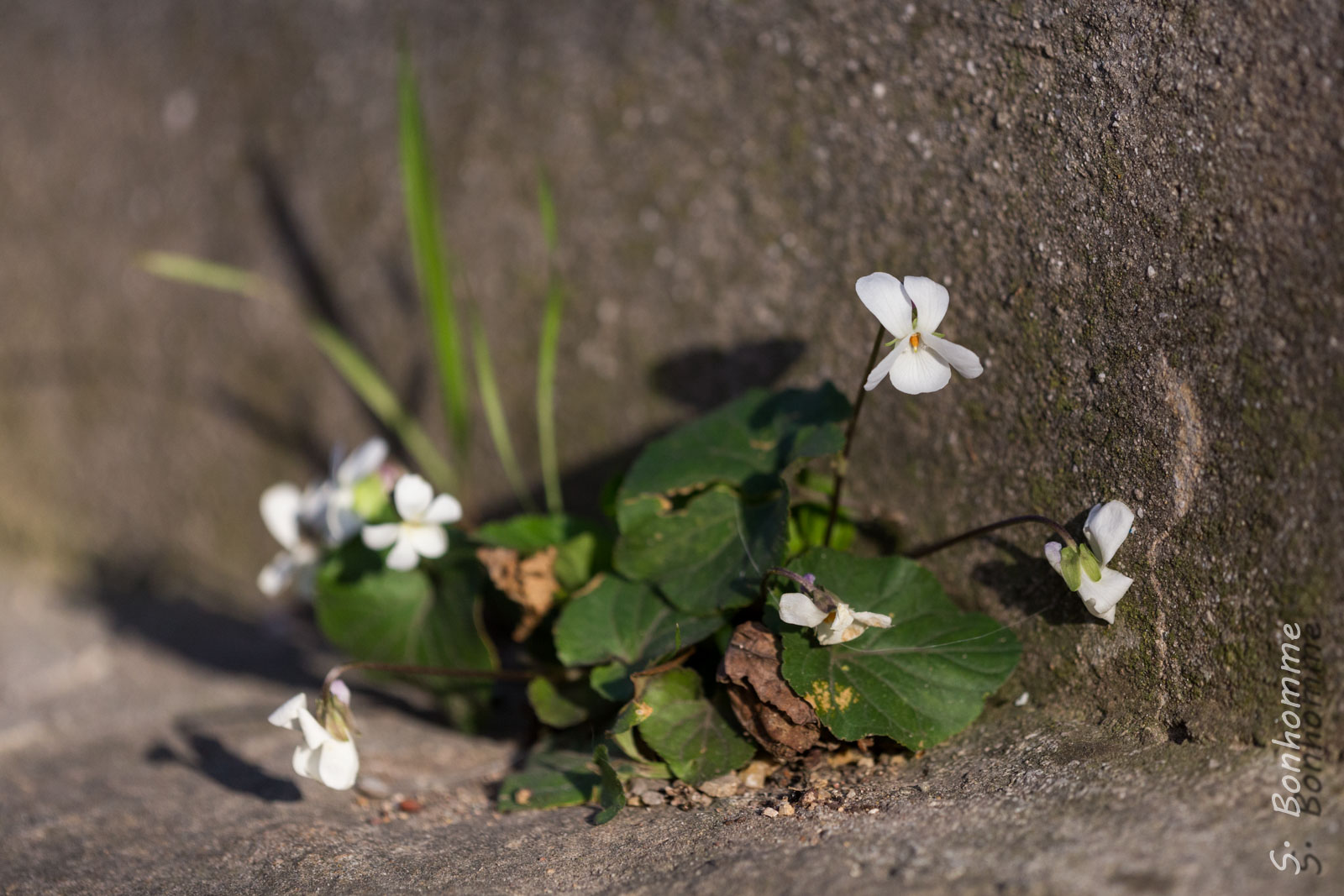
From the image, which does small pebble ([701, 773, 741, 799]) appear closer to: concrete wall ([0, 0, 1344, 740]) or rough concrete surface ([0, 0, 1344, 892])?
rough concrete surface ([0, 0, 1344, 892])

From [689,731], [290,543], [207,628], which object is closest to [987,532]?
[689,731]

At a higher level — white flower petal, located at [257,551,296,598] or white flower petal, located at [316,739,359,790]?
white flower petal, located at [257,551,296,598]

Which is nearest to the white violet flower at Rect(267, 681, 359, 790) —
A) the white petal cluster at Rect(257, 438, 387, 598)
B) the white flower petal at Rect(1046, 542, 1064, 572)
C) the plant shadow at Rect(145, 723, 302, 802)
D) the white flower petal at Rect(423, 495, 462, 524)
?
the plant shadow at Rect(145, 723, 302, 802)

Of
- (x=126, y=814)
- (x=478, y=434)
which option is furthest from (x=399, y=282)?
(x=126, y=814)

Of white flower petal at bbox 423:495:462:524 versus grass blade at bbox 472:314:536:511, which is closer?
white flower petal at bbox 423:495:462:524

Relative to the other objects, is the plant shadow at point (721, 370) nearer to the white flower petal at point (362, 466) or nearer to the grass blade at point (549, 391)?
the grass blade at point (549, 391)

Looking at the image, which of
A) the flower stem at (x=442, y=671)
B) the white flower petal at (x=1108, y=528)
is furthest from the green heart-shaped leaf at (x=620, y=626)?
the white flower petal at (x=1108, y=528)

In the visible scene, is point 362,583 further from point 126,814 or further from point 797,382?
point 797,382
